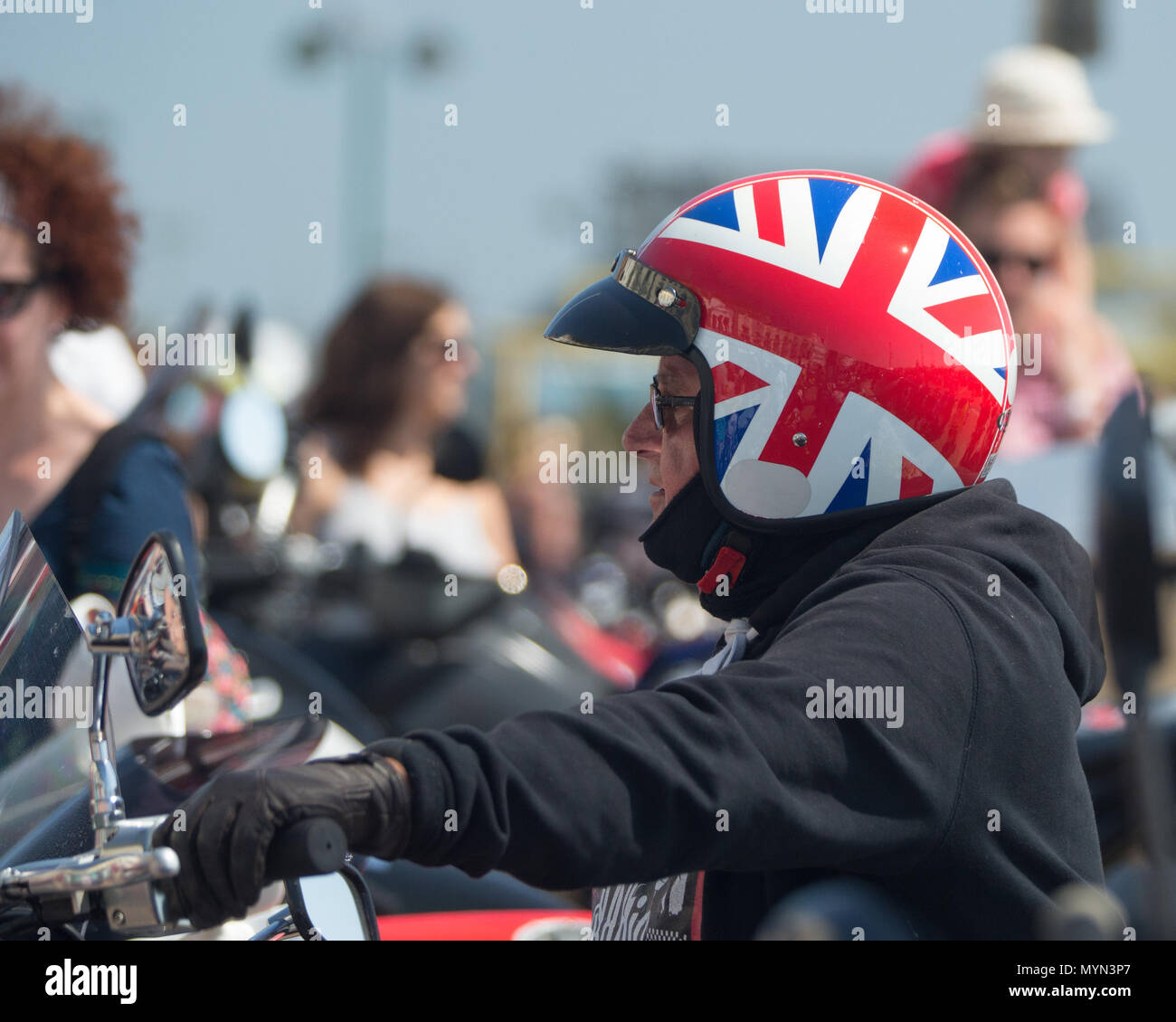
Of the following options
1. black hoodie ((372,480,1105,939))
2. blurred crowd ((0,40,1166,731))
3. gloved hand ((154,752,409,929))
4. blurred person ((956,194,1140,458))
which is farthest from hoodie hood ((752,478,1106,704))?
blurred person ((956,194,1140,458))

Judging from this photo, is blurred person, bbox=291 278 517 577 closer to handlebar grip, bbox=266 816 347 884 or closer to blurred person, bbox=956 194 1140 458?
blurred person, bbox=956 194 1140 458

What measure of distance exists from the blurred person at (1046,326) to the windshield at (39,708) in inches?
124

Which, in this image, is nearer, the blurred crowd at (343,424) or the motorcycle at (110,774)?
the motorcycle at (110,774)

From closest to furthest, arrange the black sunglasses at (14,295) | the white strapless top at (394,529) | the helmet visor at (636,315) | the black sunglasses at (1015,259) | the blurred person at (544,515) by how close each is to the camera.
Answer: the helmet visor at (636,315) < the black sunglasses at (14,295) < the black sunglasses at (1015,259) < the white strapless top at (394,529) < the blurred person at (544,515)

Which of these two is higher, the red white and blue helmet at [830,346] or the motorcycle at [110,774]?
the red white and blue helmet at [830,346]

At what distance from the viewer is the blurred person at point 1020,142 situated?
14.8 ft

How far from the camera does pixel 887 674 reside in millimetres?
1438

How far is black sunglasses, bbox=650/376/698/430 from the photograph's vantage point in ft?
6.77

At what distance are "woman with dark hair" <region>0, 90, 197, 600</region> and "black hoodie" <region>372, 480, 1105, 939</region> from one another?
1867 mm

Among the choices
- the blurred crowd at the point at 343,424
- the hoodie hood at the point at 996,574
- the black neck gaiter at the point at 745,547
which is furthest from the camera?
the blurred crowd at the point at 343,424

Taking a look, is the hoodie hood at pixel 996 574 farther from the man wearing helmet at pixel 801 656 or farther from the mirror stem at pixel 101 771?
the mirror stem at pixel 101 771

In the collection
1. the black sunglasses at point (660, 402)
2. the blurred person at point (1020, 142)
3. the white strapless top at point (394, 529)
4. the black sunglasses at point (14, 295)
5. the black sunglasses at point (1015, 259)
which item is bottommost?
the white strapless top at point (394, 529)

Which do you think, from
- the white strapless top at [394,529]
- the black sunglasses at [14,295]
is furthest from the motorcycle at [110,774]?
the white strapless top at [394,529]

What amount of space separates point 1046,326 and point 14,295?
10.0 ft
